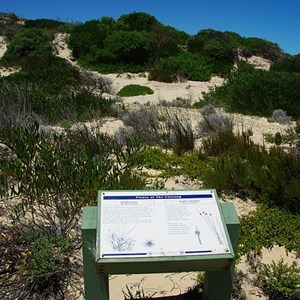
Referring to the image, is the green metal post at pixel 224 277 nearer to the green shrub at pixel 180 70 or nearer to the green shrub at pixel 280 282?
the green shrub at pixel 280 282

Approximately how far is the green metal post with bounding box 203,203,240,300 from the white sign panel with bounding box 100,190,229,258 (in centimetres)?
10

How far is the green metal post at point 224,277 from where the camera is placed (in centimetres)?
294

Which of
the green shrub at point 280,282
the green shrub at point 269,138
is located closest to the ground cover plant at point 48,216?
the green shrub at point 280,282

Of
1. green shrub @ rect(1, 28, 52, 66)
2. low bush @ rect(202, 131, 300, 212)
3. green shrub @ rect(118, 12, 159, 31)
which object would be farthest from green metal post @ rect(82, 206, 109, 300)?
green shrub @ rect(118, 12, 159, 31)

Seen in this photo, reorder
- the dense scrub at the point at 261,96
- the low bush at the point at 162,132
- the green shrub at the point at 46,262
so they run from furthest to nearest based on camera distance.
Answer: the dense scrub at the point at 261,96
the low bush at the point at 162,132
the green shrub at the point at 46,262

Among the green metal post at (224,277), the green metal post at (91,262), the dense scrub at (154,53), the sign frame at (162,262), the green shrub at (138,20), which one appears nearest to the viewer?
the sign frame at (162,262)

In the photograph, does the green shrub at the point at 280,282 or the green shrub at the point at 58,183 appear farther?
the green shrub at the point at 58,183

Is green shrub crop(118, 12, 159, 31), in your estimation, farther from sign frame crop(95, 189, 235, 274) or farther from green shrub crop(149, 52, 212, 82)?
sign frame crop(95, 189, 235, 274)

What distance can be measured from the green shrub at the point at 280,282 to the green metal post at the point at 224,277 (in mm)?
755

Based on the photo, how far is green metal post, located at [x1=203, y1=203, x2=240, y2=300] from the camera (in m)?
2.94

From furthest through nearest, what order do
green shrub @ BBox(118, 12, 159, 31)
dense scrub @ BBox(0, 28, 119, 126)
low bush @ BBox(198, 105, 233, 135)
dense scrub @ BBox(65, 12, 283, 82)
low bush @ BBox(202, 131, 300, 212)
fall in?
green shrub @ BBox(118, 12, 159, 31), dense scrub @ BBox(65, 12, 283, 82), dense scrub @ BBox(0, 28, 119, 126), low bush @ BBox(198, 105, 233, 135), low bush @ BBox(202, 131, 300, 212)

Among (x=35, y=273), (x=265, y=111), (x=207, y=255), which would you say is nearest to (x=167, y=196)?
(x=207, y=255)

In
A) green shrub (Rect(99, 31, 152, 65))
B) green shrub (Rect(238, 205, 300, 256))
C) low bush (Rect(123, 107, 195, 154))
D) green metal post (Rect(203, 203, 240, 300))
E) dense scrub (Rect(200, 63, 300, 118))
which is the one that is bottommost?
green shrub (Rect(238, 205, 300, 256))

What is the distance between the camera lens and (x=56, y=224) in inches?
169
